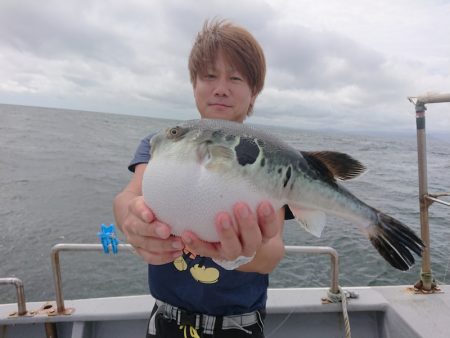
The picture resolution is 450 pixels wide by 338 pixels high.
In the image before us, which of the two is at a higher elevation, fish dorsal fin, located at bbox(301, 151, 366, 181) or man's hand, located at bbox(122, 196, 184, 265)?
fish dorsal fin, located at bbox(301, 151, 366, 181)

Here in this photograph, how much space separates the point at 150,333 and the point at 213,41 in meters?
1.81

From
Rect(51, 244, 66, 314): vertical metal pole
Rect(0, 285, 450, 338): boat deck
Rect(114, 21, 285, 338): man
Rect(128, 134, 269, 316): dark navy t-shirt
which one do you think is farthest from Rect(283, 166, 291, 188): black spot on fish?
Rect(51, 244, 66, 314): vertical metal pole

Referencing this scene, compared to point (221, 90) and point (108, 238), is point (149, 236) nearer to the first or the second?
point (221, 90)

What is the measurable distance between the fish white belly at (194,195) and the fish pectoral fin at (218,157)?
26mm

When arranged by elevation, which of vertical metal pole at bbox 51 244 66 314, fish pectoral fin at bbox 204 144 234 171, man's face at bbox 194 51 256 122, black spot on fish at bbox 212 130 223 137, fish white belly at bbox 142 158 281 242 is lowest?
vertical metal pole at bbox 51 244 66 314

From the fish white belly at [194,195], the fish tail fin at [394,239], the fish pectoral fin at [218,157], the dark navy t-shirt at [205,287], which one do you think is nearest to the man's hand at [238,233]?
the fish white belly at [194,195]

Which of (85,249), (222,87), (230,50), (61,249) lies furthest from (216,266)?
(61,249)

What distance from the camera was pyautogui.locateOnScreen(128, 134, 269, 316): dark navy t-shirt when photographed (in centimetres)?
202

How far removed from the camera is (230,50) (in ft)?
7.04

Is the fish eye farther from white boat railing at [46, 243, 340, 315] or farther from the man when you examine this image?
white boat railing at [46, 243, 340, 315]

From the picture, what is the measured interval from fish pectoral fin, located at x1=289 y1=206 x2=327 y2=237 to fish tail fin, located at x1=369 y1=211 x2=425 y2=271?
21 centimetres

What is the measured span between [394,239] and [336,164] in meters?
0.40

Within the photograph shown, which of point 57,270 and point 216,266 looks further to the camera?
point 57,270

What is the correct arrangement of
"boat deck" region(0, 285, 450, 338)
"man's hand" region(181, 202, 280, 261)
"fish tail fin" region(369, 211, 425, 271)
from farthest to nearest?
"boat deck" region(0, 285, 450, 338) < "fish tail fin" region(369, 211, 425, 271) < "man's hand" region(181, 202, 280, 261)
